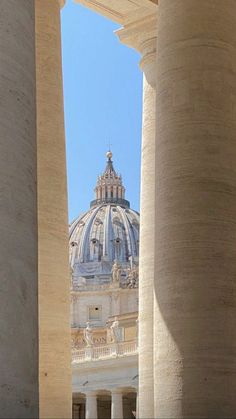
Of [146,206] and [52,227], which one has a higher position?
[146,206]

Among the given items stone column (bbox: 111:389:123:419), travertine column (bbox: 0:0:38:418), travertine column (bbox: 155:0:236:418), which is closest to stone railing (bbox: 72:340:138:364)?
stone column (bbox: 111:389:123:419)

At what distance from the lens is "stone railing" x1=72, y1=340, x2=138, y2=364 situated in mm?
176500

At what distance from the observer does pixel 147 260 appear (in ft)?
168

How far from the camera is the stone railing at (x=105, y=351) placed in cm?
17650

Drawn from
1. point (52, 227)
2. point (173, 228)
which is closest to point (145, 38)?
point (52, 227)

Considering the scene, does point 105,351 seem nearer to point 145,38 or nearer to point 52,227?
point 145,38

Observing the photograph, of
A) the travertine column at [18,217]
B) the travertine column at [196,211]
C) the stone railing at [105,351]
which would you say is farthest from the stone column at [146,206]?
the stone railing at [105,351]

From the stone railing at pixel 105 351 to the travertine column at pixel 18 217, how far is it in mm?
146370

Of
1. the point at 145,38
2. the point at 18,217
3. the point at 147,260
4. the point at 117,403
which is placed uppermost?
the point at 145,38

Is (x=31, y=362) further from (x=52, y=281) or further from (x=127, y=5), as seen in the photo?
(x=127, y=5)

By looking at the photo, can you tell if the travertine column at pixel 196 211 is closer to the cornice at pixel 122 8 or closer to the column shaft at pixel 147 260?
the column shaft at pixel 147 260

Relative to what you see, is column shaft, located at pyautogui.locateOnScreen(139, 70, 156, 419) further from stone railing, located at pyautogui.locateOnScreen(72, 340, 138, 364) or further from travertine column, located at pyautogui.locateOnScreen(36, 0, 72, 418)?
stone railing, located at pyautogui.locateOnScreen(72, 340, 138, 364)

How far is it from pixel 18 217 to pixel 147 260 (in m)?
25.0

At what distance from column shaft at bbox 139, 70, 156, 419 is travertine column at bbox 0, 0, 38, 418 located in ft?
72.2
